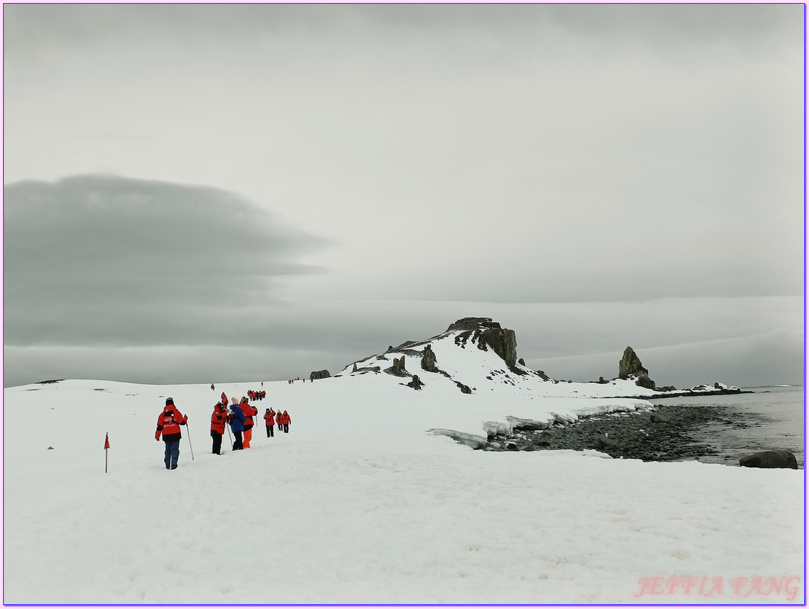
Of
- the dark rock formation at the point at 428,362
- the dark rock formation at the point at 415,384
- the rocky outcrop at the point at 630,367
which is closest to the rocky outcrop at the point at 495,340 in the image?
the rocky outcrop at the point at 630,367

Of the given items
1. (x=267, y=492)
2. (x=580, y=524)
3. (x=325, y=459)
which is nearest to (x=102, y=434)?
(x=325, y=459)

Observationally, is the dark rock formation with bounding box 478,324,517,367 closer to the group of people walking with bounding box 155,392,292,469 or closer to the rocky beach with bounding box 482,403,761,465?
the rocky beach with bounding box 482,403,761,465

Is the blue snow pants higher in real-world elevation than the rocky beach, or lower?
higher

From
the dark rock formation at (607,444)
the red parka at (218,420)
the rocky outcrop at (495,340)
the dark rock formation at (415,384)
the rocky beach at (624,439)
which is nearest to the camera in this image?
the red parka at (218,420)

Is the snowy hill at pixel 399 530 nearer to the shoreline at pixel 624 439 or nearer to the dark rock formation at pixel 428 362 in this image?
the shoreline at pixel 624 439

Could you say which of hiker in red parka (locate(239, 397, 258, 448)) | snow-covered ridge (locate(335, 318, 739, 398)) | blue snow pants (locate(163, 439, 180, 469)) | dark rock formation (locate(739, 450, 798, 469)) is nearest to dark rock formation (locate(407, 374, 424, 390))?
snow-covered ridge (locate(335, 318, 739, 398))

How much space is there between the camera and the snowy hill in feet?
26.3

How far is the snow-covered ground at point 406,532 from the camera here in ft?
26.1

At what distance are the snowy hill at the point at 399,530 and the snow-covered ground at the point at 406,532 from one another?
0.14 ft

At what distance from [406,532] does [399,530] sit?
21cm

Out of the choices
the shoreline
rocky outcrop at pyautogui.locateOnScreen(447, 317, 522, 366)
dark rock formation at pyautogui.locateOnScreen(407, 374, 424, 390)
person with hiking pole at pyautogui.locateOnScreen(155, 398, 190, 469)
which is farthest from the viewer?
rocky outcrop at pyautogui.locateOnScreen(447, 317, 522, 366)

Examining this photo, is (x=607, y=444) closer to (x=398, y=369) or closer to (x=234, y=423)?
(x=234, y=423)

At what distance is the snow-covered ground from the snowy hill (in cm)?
4

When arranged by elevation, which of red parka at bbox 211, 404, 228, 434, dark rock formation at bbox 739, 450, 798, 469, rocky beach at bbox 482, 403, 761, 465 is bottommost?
rocky beach at bbox 482, 403, 761, 465
